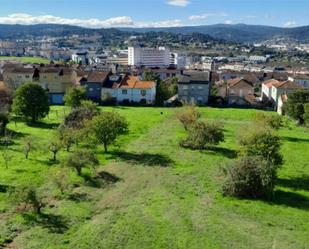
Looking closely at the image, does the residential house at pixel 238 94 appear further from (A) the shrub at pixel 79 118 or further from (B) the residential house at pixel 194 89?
(A) the shrub at pixel 79 118

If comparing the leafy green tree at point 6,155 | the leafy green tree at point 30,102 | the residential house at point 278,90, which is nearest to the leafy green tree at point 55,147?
the leafy green tree at point 6,155

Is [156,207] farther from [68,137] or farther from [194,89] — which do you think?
[194,89]

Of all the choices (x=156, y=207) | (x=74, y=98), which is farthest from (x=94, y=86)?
(x=156, y=207)

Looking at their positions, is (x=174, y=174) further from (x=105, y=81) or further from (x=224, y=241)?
(x=105, y=81)

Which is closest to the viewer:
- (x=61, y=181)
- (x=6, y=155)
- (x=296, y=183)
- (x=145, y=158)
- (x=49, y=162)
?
(x=61, y=181)

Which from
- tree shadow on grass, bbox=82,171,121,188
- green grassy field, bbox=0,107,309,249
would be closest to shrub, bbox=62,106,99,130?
green grassy field, bbox=0,107,309,249

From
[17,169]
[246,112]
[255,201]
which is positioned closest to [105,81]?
[246,112]
